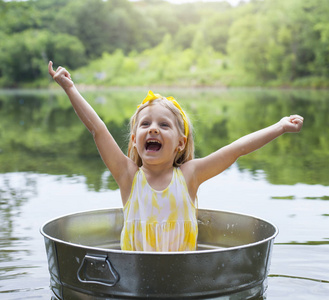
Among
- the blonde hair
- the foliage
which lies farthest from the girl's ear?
the foliage

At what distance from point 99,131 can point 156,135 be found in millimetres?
258

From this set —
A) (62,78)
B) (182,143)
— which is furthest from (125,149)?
(62,78)

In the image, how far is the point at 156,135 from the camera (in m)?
2.76

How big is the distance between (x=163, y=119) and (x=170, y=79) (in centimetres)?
5508

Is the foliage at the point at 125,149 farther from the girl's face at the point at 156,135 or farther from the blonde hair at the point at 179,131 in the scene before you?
the girl's face at the point at 156,135

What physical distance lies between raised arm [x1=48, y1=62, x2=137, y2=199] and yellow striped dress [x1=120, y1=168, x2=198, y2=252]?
0.33 feet

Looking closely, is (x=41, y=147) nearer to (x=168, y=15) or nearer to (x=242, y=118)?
(x=242, y=118)

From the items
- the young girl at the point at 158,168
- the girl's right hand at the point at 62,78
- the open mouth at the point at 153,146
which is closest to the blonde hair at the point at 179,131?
the young girl at the point at 158,168

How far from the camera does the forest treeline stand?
171 feet

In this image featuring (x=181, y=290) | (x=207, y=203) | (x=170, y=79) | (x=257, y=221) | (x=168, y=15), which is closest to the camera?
(x=181, y=290)

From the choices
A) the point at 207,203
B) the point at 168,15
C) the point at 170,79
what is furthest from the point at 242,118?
the point at 168,15

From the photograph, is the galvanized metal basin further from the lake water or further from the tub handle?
A: the lake water

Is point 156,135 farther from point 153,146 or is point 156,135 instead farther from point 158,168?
point 158,168

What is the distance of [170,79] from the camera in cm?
5750
